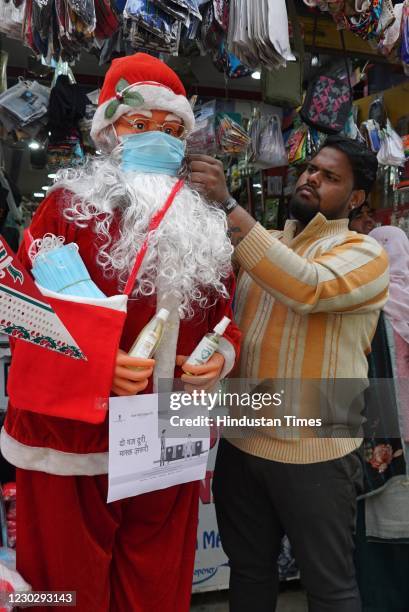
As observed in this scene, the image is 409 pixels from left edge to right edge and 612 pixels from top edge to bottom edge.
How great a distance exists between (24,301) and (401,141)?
105 inches

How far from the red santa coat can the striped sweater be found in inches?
15.3

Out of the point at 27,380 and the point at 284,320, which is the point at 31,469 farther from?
the point at 284,320

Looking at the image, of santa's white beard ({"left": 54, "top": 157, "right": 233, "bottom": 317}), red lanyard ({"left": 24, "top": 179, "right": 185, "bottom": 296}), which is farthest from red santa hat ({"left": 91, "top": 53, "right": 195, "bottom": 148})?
red lanyard ({"left": 24, "top": 179, "right": 185, "bottom": 296})

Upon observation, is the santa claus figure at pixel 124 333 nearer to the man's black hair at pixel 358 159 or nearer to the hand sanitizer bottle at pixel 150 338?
the hand sanitizer bottle at pixel 150 338

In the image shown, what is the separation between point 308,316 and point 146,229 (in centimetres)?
60

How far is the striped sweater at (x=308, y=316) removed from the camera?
147 cm

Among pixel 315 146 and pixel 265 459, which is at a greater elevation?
pixel 315 146

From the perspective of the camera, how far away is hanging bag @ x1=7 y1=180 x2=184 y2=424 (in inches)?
45.7

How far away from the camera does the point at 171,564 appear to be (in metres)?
1.40

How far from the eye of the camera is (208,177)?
4.56 ft

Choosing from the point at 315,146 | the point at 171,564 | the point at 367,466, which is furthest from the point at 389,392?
the point at 315,146

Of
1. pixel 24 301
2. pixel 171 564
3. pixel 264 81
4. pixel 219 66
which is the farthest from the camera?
pixel 264 81

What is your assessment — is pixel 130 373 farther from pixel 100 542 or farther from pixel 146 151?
pixel 146 151

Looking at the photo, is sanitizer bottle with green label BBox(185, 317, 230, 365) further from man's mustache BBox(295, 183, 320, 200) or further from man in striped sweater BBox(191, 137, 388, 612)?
man's mustache BBox(295, 183, 320, 200)
